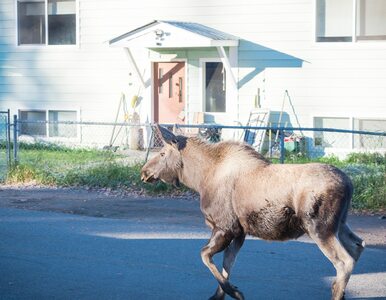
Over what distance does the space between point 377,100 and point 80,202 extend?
8220mm

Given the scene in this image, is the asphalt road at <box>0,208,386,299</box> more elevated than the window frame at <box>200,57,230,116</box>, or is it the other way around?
the window frame at <box>200,57,230,116</box>

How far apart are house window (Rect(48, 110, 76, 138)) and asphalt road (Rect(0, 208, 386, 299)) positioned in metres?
10.9

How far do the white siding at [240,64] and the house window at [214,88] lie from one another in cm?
25

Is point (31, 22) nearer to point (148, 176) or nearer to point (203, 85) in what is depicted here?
point (203, 85)

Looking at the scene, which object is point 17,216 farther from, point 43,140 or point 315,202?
point 43,140

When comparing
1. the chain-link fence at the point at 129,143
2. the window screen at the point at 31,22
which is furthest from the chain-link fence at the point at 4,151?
the window screen at the point at 31,22

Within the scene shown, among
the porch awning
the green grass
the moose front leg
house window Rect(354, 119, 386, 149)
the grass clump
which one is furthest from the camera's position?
the porch awning

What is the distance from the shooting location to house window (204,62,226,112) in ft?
74.0

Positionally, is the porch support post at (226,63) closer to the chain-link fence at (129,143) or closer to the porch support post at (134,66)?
the chain-link fence at (129,143)

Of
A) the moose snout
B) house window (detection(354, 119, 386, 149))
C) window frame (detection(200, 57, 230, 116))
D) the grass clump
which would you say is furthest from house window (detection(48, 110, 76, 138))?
the moose snout

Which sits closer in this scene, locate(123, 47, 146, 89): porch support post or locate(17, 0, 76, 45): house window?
locate(123, 47, 146, 89): porch support post

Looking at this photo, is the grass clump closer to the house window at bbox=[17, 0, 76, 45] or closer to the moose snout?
the moose snout

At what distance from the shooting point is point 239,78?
72.3 ft

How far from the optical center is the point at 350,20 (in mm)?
20938
